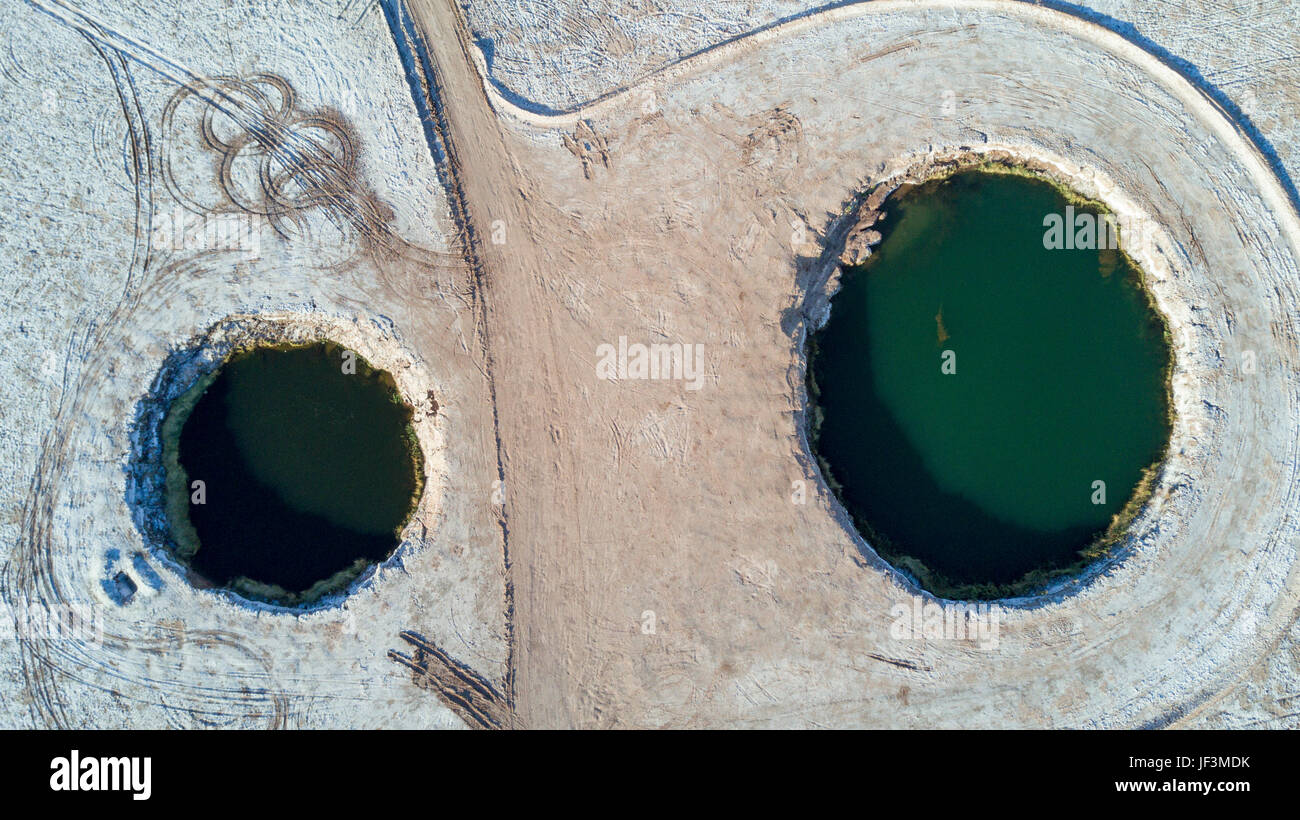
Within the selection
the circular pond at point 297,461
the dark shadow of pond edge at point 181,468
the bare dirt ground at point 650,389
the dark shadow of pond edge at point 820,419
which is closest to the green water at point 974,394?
the dark shadow of pond edge at point 820,419

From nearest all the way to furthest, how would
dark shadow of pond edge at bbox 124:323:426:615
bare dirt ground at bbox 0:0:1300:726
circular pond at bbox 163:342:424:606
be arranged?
bare dirt ground at bbox 0:0:1300:726 → dark shadow of pond edge at bbox 124:323:426:615 → circular pond at bbox 163:342:424:606

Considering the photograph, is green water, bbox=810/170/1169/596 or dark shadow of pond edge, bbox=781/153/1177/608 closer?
dark shadow of pond edge, bbox=781/153/1177/608

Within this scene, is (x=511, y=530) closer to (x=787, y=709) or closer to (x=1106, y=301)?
(x=787, y=709)

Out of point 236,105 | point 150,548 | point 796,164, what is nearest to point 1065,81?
point 796,164

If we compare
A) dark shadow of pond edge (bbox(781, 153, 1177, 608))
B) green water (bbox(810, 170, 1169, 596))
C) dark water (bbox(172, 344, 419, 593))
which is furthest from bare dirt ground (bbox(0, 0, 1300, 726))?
dark water (bbox(172, 344, 419, 593))

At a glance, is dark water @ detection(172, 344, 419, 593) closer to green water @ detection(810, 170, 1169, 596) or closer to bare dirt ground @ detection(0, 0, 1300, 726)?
bare dirt ground @ detection(0, 0, 1300, 726)

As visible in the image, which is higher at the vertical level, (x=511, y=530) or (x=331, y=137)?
(x=331, y=137)

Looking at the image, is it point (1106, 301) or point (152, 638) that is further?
point (1106, 301)

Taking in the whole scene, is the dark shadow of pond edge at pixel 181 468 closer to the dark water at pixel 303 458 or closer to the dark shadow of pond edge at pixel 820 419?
the dark water at pixel 303 458
